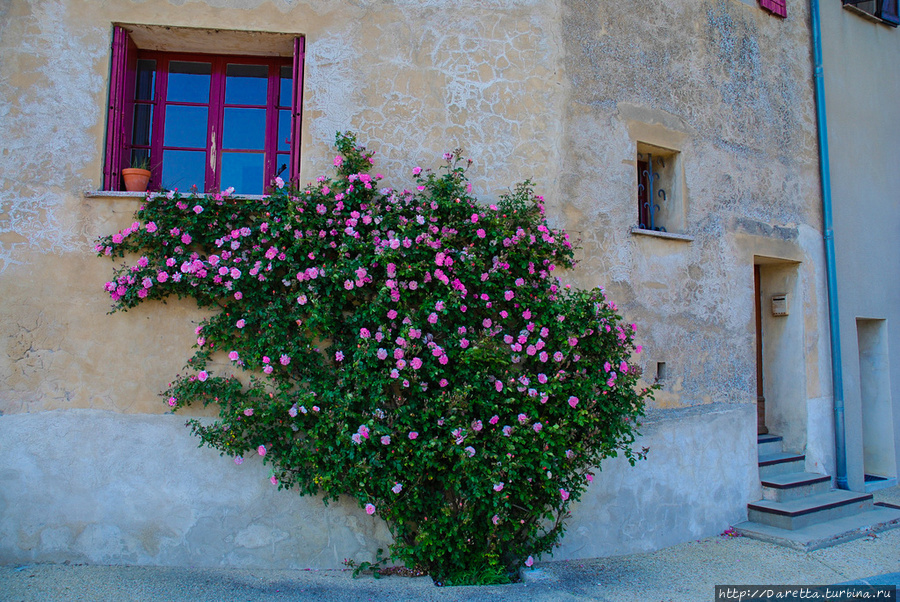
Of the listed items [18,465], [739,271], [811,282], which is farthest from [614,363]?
[18,465]

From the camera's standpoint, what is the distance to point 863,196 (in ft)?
24.1

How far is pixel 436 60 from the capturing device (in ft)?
16.7

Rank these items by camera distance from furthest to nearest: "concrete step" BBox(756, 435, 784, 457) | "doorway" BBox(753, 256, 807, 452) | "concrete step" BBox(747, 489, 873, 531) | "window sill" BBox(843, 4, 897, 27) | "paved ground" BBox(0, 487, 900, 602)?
"window sill" BBox(843, 4, 897, 27) → "doorway" BBox(753, 256, 807, 452) → "concrete step" BBox(756, 435, 784, 457) → "concrete step" BBox(747, 489, 873, 531) → "paved ground" BBox(0, 487, 900, 602)

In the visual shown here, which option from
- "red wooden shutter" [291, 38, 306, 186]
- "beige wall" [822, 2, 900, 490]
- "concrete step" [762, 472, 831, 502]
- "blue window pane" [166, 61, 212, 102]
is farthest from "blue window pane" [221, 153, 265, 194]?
"beige wall" [822, 2, 900, 490]

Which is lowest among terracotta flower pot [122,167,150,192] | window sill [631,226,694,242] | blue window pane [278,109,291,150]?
window sill [631,226,694,242]

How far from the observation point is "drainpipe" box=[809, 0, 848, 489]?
6672 millimetres

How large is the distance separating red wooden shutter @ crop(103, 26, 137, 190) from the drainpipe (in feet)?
23.4

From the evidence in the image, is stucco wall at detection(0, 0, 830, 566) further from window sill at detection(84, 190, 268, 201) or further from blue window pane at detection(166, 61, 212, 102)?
blue window pane at detection(166, 61, 212, 102)

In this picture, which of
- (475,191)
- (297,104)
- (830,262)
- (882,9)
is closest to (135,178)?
(297,104)

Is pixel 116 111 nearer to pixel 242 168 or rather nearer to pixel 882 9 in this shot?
pixel 242 168

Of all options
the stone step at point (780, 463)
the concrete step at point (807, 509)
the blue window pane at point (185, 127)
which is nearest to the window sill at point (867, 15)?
the stone step at point (780, 463)

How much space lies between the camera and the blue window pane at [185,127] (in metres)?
5.18

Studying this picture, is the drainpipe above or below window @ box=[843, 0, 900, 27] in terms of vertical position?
below

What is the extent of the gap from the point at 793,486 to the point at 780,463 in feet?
1.21
